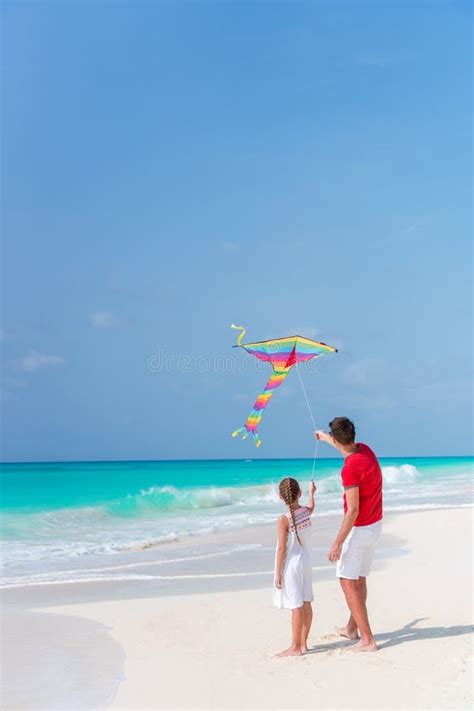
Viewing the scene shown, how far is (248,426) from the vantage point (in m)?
7.54

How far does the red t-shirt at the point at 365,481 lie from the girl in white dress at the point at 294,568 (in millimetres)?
411

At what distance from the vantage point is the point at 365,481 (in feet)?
19.9

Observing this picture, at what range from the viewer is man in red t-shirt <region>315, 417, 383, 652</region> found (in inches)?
237

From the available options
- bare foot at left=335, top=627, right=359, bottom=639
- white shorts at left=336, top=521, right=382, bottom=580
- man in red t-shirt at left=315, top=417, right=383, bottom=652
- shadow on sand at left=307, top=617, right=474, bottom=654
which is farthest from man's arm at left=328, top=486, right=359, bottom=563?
bare foot at left=335, top=627, right=359, bottom=639

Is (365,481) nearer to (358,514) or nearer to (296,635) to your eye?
(358,514)

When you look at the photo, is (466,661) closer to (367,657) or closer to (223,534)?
(367,657)

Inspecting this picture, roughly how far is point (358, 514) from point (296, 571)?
2.22 ft

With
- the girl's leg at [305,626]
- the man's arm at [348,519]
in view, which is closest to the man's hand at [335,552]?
the man's arm at [348,519]

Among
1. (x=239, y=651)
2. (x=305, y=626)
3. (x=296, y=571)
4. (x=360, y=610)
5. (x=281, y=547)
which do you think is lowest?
(x=239, y=651)

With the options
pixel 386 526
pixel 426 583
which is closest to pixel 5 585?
pixel 426 583

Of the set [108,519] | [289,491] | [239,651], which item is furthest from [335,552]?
[108,519]

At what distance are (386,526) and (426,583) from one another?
6.97 m

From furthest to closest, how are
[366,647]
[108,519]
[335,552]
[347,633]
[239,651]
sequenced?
[108,519] < [347,633] < [239,651] < [366,647] < [335,552]

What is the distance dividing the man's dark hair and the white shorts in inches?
27.7
